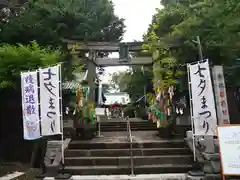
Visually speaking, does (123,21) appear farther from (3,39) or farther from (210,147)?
(210,147)

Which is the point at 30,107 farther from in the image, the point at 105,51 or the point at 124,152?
the point at 105,51

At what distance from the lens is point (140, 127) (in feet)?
44.8

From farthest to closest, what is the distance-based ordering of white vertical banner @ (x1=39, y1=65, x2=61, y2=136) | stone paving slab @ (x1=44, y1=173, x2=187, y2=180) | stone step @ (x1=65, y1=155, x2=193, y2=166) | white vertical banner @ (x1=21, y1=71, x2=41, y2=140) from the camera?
stone step @ (x1=65, y1=155, x2=193, y2=166), white vertical banner @ (x1=21, y1=71, x2=41, y2=140), white vertical banner @ (x1=39, y1=65, x2=61, y2=136), stone paving slab @ (x1=44, y1=173, x2=187, y2=180)

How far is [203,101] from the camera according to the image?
7.11 meters

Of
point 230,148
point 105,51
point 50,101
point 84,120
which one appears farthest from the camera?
point 105,51

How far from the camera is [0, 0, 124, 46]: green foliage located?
1198 cm

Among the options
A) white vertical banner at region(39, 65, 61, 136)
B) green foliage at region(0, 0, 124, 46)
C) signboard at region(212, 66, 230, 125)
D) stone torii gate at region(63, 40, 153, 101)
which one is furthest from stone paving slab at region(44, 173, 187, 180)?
green foliage at region(0, 0, 124, 46)

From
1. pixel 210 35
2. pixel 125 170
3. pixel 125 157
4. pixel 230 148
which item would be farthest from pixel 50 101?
pixel 210 35

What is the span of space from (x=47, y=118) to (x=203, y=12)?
6999 millimetres

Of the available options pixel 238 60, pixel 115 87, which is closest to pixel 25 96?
pixel 238 60

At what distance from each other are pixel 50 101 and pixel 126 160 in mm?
3110

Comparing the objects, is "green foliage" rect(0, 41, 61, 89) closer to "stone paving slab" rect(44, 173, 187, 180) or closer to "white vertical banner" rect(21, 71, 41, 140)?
"white vertical banner" rect(21, 71, 41, 140)

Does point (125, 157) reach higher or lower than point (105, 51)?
lower

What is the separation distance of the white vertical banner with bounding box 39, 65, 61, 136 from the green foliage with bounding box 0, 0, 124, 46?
17.8 feet
